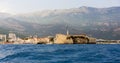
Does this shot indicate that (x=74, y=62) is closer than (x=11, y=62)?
Yes

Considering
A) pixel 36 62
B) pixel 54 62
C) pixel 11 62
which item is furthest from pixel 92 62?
pixel 11 62

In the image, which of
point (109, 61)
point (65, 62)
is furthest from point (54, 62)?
point (109, 61)

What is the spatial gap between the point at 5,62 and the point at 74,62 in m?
6.16

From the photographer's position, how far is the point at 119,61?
25141 millimetres

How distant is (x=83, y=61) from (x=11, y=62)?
20.1 feet

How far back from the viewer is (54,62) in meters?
25.0

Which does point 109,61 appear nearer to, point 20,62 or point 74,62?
point 74,62

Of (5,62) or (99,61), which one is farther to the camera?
(5,62)

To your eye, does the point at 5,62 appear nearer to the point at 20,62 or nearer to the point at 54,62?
the point at 20,62

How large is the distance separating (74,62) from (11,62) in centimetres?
551

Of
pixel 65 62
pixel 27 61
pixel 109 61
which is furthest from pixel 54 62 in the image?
pixel 109 61

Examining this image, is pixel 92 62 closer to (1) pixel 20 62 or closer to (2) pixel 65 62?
(2) pixel 65 62

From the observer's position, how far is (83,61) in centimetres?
2545

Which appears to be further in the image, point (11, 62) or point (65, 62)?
point (11, 62)
